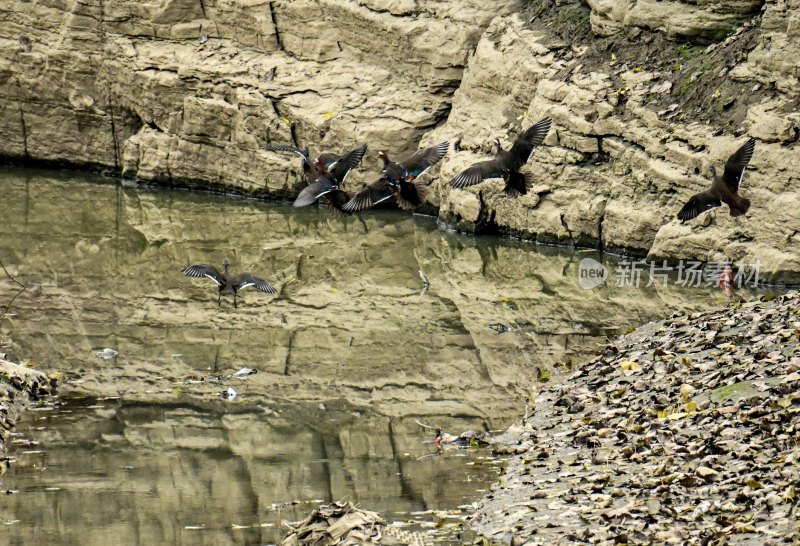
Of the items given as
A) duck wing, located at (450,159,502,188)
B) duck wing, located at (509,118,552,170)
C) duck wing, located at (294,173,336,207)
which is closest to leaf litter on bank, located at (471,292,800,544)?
duck wing, located at (450,159,502,188)

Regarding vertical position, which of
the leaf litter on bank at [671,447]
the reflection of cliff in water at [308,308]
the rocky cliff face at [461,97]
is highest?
the rocky cliff face at [461,97]

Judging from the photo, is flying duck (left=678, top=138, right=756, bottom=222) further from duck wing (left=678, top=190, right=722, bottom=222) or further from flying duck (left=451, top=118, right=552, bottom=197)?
flying duck (left=451, top=118, right=552, bottom=197)

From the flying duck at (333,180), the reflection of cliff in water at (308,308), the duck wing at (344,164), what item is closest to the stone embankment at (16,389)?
the reflection of cliff in water at (308,308)

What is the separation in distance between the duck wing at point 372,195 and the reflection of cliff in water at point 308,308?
1.64 metres

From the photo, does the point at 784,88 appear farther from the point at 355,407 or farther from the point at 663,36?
the point at 355,407

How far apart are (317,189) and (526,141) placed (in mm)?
2629

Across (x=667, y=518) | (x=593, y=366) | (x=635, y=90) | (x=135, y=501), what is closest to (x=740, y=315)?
(x=593, y=366)

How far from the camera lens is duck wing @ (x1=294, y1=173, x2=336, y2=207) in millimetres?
16109

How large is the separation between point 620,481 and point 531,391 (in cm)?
391

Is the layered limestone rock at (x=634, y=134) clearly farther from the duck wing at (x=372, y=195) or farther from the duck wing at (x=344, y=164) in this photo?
the duck wing at (x=344, y=164)

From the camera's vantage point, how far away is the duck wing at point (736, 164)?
15719mm

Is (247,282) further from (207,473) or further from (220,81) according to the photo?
(220,81)

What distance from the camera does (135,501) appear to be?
35.9 feet

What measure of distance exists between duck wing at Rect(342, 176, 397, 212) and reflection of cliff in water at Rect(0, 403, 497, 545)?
3.53 meters
